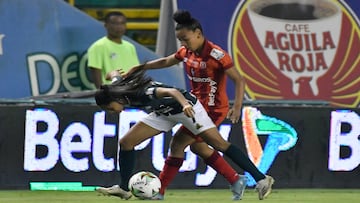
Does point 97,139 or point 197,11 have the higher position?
point 197,11

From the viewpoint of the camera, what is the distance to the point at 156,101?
42.3ft

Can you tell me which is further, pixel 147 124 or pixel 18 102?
pixel 18 102

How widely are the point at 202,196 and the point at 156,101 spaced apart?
206cm

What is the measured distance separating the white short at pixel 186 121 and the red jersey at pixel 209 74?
0.35 metres

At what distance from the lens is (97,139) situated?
15.6 m

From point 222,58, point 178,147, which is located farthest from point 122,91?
point 222,58

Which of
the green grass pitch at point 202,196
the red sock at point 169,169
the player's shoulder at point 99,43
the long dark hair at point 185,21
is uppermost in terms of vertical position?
the long dark hair at point 185,21

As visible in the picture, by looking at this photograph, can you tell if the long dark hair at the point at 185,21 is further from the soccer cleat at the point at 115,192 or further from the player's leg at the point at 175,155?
the soccer cleat at the point at 115,192

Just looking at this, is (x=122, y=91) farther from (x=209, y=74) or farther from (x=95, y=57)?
(x=95, y=57)

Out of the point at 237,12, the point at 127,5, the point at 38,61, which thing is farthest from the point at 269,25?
the point at 38,61

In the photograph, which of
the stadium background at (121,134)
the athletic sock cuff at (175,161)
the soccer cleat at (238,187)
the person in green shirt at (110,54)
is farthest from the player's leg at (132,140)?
the person in green shirt at (110,54)

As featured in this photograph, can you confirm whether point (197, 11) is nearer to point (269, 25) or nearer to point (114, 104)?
point (269, 25)

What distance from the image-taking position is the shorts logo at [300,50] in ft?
61.1

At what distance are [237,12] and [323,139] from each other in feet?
10.4
